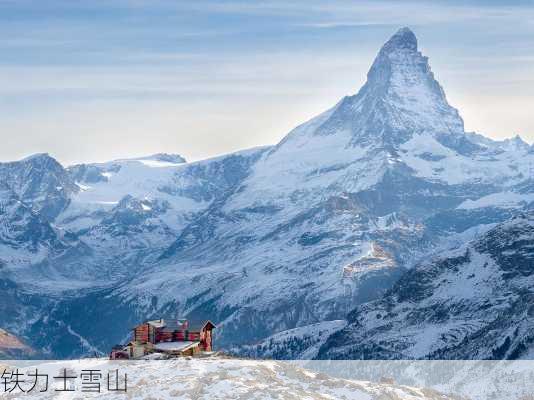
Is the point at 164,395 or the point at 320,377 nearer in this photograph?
the point at 164,395

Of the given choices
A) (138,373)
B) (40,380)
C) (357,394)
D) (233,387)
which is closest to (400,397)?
(357,394)

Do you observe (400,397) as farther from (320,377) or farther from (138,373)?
(138,373)

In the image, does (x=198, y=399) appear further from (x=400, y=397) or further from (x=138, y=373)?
(x=400, y=397)

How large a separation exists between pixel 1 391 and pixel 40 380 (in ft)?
26.1

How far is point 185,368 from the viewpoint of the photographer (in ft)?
649

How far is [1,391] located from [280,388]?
37.5 meters

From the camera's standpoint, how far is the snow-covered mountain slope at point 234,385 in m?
185

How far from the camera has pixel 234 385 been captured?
615 ft

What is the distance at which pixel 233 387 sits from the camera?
187 meters

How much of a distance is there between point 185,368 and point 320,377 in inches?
730

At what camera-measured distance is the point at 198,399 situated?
601 ft

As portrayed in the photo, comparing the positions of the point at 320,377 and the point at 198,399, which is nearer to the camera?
the point at 198,399

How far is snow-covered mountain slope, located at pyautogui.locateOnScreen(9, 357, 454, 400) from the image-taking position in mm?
185375

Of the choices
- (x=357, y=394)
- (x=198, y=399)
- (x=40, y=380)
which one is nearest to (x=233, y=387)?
(x=198, y=399)
